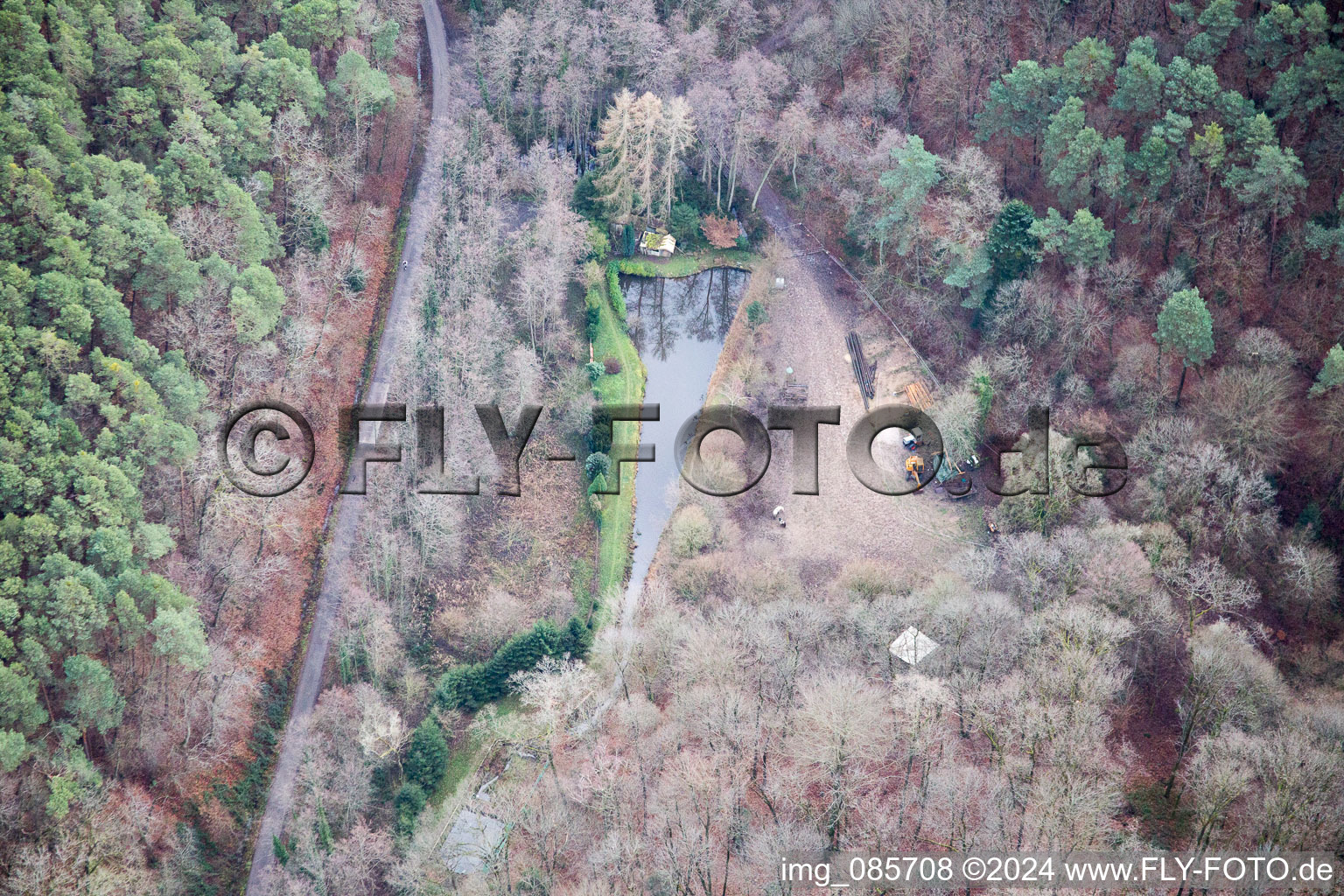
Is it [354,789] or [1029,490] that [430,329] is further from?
[1029,490]

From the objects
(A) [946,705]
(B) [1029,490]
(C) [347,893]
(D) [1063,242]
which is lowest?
(C) [347,893]

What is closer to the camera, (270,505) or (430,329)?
(270,505)

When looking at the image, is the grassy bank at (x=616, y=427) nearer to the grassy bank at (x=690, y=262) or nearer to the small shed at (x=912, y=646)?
the grassy bank at (x=690, y=262)

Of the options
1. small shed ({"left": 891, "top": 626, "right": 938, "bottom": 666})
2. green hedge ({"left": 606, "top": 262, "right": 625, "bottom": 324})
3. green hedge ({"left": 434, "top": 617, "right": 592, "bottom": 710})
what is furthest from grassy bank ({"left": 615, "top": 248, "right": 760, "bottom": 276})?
small shed ({"left": 891, "top": 626, "right": 938, "bottom": 666})

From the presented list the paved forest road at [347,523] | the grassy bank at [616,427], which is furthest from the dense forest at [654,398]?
the paved forest road at [347,523]

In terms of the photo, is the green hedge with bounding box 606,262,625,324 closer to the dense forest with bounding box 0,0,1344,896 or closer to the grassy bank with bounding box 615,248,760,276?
the grassy bank with bounding box 615,248,760,276

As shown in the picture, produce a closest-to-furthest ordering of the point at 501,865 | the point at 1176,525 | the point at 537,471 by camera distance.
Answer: the point at 501,865, the point at 1176,525, the point at 537,471

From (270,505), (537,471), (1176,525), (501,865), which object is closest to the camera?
(501,865)

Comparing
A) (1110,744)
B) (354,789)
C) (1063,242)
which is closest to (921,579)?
(1110,744)
